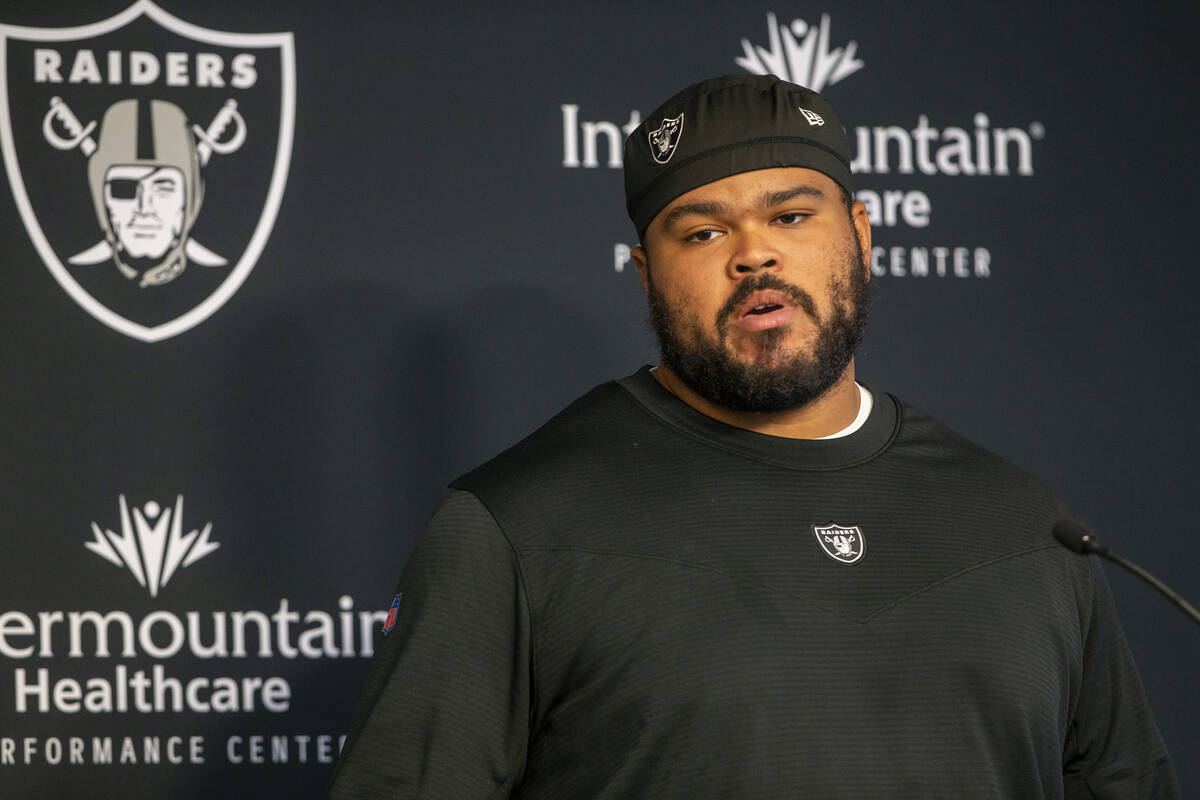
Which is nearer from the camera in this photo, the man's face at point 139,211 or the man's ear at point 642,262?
the man's ear at point 642,262

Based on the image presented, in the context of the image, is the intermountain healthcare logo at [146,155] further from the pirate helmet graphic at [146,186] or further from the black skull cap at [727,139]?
the black skull cap at [727,139]

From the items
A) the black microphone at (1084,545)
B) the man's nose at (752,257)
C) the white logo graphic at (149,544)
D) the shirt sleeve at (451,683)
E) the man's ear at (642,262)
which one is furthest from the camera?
the white logo graphic at (149,544)

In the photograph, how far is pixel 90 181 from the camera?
2.11m

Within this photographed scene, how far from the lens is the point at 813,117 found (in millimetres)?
1493

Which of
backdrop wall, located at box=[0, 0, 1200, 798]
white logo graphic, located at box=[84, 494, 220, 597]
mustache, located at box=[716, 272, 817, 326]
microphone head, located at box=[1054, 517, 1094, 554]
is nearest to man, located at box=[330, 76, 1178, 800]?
mustache, located at box=[716, 272, 817, 326]

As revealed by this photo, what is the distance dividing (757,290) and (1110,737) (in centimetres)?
67

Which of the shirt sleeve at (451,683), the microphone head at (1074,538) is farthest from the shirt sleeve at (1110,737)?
the shirt sleeve at (451,683)

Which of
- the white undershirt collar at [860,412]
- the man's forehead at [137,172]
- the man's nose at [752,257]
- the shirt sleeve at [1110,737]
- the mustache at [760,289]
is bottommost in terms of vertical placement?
the shirt sleeve at [1110,737]

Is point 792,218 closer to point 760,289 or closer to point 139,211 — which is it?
point 760,289

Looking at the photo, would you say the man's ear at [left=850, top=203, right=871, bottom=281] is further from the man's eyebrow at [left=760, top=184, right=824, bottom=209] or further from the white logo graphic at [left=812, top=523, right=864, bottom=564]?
the white logo graphic at [left=812, top=523, right=864, bottom=564]

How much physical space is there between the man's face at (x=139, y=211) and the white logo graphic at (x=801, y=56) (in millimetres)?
1030

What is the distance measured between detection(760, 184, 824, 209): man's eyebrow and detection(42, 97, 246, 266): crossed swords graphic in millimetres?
1066

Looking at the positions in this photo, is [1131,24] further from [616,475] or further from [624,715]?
[624,715]

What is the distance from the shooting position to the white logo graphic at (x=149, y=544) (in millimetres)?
2074
